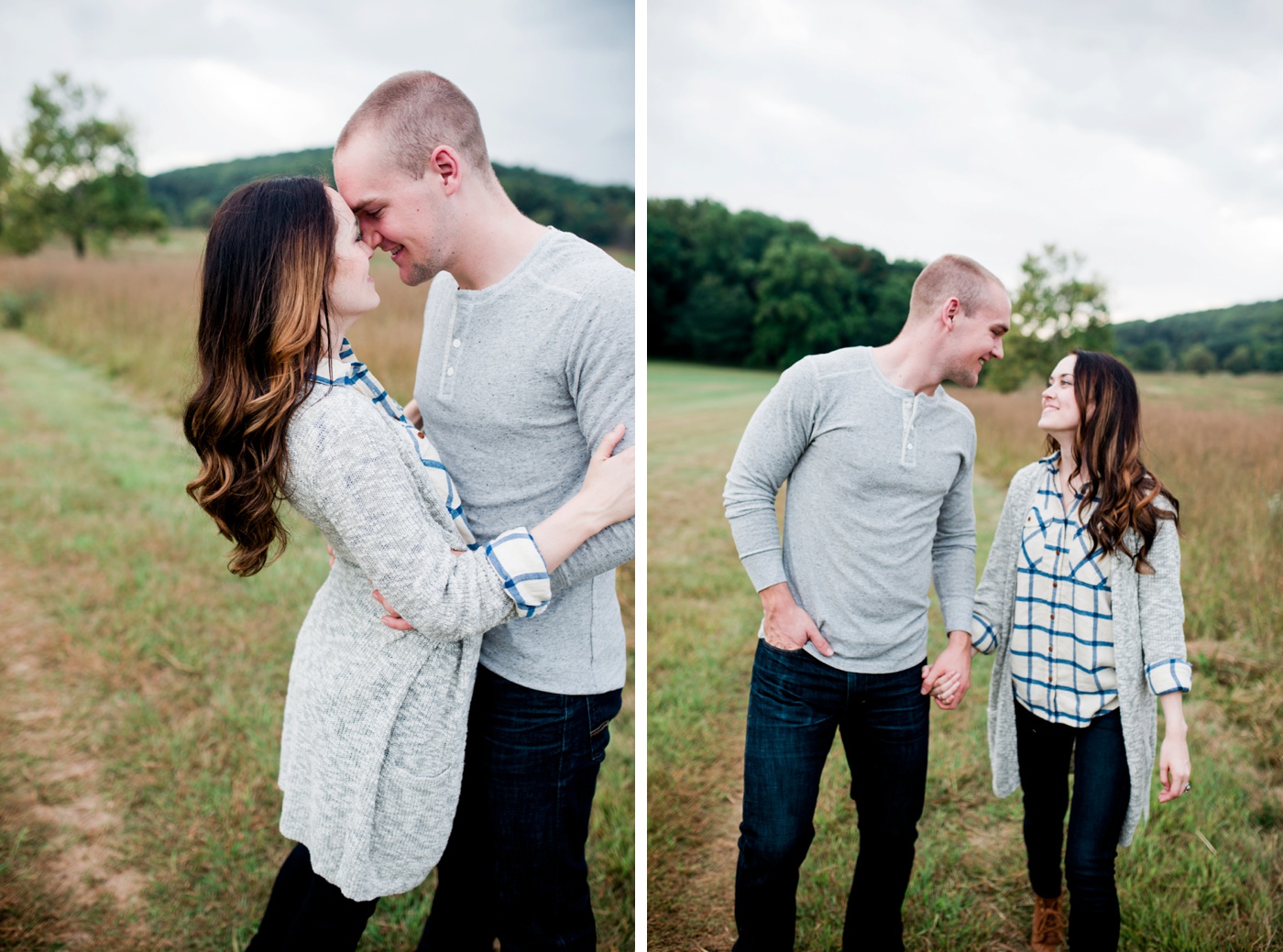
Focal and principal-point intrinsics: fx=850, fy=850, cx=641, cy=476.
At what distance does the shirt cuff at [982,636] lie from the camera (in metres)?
1.84

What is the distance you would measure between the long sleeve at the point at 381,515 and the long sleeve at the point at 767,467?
65cm

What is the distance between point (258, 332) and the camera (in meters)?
1.18

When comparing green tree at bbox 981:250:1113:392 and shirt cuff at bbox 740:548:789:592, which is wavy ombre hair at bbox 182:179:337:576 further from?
green tree at bbox 981:250:1113:392

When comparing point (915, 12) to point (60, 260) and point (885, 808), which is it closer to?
point (885, 808)

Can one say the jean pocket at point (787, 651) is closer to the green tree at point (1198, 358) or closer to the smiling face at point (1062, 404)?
the smiling face at point (1062, 404)

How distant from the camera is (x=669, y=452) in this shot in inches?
188

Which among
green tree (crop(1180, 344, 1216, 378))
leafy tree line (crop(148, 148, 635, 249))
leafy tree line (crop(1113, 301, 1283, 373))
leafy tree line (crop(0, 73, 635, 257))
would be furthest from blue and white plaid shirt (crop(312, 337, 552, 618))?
leafy tree line (crop(0, 73, 635, 257))

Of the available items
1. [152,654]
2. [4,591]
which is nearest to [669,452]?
[152,654]

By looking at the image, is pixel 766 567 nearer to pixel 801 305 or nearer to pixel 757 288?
pixel 801 305

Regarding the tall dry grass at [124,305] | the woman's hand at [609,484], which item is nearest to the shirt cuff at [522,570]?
the woman's hand at [609,484]

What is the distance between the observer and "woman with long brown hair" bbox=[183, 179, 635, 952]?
1158 mm

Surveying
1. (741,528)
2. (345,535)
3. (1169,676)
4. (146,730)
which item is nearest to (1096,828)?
(1169,676)

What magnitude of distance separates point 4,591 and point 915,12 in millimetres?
4576

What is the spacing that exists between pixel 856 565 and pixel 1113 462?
55 centimetres
